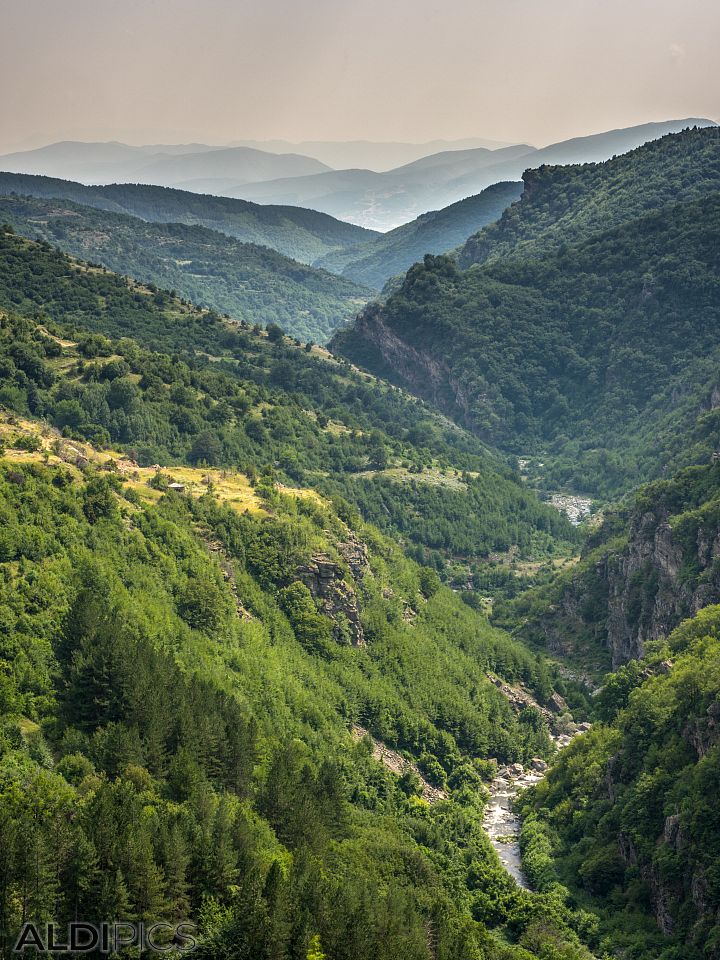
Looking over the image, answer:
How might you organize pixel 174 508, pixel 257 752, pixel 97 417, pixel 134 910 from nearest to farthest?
pixel 134 910 → pixel 257 752 → pixel 174 508 → pixel 97 417

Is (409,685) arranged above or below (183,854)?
below

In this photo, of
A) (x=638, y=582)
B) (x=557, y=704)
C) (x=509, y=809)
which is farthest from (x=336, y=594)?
(x=638, y=582)

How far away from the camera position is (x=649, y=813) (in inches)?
A: 2990

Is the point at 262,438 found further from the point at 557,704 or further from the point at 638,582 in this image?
the point at 557,704

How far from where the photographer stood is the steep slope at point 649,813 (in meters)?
67.1

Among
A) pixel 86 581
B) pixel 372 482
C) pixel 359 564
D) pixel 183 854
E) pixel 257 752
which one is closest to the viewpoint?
pixel 183 854

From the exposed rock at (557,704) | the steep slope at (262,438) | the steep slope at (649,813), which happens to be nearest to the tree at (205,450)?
the steep slope at (262,438)

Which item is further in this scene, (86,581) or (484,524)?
(484,524)

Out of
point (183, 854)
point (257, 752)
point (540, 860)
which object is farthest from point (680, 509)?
point (183, 854)

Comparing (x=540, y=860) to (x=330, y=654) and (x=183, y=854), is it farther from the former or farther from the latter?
(x=183, y=854)

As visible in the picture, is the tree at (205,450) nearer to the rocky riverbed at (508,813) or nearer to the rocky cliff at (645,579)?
the rocky cliff at (645,579)

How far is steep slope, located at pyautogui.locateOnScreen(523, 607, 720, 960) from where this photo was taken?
6712 cm

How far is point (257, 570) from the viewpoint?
101 meters

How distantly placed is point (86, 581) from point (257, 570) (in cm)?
2563
